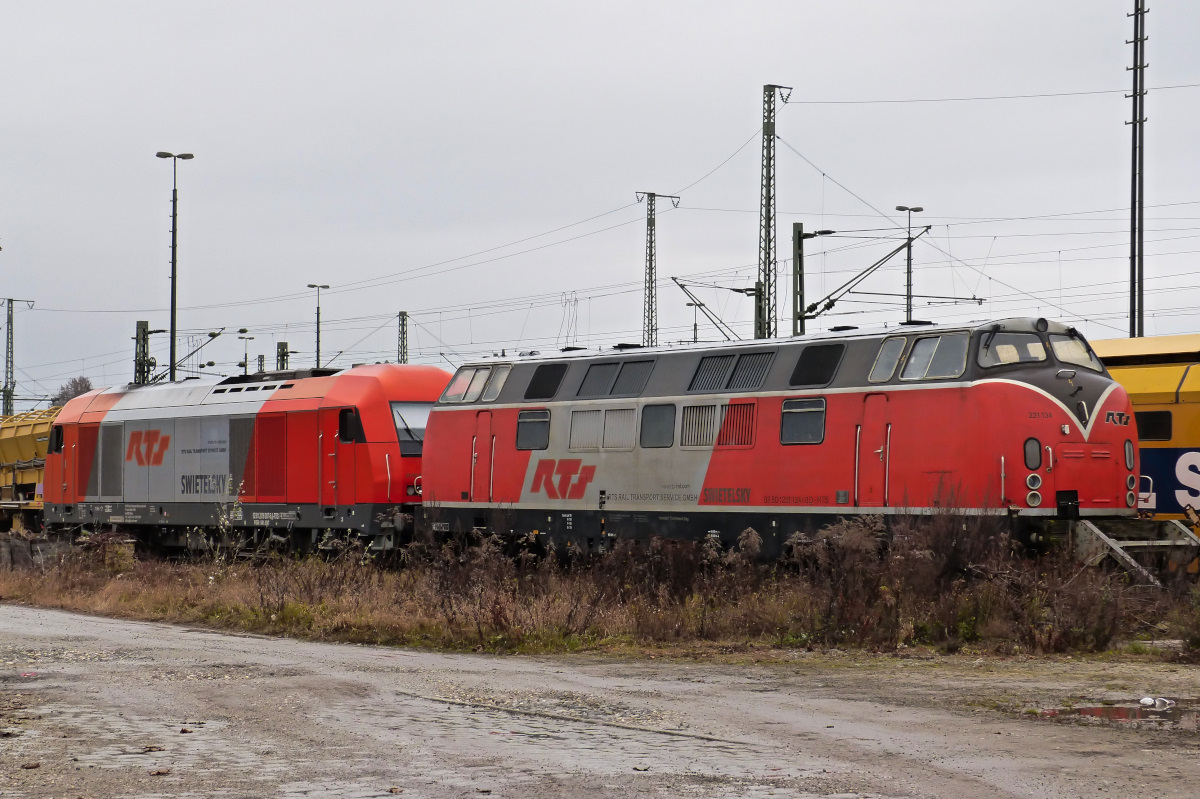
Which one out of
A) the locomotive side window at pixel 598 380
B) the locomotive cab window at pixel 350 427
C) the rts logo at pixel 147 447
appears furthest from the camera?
the rts logo at pixel 147 447

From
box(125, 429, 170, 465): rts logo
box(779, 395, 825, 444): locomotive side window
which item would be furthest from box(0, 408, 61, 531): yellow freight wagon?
box(779, 395, 825, 444): locomotive side window

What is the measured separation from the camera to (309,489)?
2453 centimetres

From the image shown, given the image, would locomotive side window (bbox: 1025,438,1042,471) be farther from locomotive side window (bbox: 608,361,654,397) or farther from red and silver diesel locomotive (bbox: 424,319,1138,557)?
locomotive side window (bbox: 608,361,654,397)

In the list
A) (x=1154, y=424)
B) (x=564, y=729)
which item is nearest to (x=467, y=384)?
(x=1154, y=424)

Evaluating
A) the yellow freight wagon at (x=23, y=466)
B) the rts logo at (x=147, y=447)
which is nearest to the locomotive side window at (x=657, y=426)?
the rts logo at (x=147, y=447)

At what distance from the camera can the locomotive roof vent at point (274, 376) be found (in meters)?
25.7

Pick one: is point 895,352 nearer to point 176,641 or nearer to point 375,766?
point 176,641

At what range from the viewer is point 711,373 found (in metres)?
19.4

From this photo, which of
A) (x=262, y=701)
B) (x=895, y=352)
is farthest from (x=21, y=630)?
(x=895, y=352)

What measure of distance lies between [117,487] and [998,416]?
781 inches

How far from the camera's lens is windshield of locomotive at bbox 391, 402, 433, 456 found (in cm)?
2422

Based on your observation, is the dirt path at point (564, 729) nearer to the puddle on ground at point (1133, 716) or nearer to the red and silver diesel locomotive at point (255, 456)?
the puddle on ground at point (1133, 716)

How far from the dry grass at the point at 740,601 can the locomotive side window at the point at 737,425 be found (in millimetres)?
1564

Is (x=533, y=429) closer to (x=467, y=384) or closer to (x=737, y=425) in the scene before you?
(x=467, y=384)
